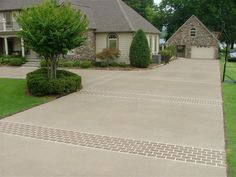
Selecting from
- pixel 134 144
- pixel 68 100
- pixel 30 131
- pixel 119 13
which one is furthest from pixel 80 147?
pixel 119 13

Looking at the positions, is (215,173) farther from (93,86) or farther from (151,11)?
(151,11)

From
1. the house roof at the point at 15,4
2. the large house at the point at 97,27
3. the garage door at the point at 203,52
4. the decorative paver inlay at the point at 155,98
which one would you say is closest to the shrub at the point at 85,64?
the large house at the point at 97,27

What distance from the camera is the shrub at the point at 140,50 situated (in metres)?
25.8

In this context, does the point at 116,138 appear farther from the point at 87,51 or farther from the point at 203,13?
the point at 203,13

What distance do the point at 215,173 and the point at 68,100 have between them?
8.10m

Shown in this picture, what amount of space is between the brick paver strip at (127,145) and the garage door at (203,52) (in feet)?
130

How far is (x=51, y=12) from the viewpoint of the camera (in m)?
13.4

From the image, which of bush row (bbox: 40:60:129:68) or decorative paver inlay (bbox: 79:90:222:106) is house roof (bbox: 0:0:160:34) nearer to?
bush row (bbox: 40:60:129:68)

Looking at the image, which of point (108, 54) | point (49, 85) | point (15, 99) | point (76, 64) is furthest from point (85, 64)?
point (15, 99)

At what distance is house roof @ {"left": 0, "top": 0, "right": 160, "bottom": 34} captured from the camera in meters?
27.9

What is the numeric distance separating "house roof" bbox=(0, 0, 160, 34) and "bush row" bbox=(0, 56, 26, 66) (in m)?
5.01

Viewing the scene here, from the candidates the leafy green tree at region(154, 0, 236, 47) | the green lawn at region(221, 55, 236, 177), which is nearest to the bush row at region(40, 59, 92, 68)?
the green lawn at region(221, 55, 236, 177)

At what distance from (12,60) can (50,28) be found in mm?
15834

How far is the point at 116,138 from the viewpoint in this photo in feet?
26.3
